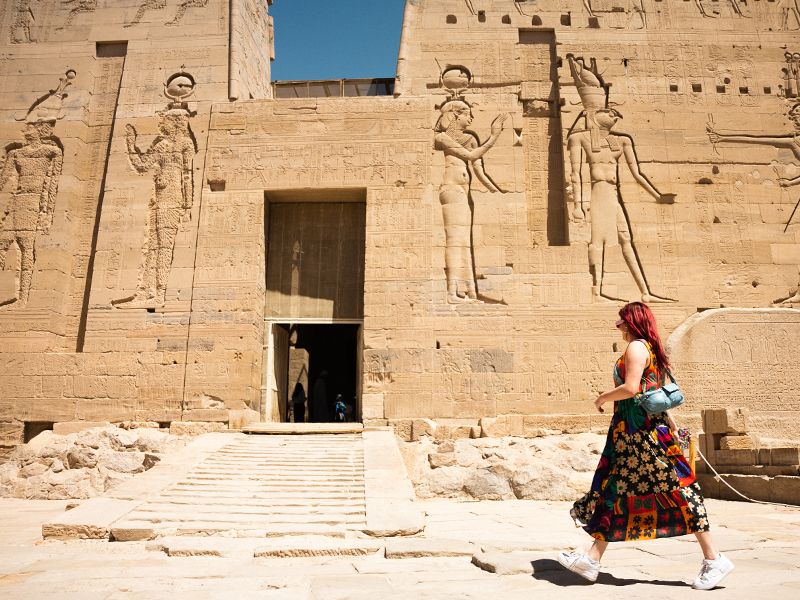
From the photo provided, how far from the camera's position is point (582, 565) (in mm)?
3229

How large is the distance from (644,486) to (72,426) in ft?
30.2

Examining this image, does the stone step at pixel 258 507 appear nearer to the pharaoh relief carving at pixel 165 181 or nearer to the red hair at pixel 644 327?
the red hair at pixel 644 327

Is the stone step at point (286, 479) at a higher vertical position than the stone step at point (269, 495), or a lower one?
higher

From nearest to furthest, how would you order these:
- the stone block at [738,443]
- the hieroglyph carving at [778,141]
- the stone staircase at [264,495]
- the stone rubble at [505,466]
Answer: the stone staircase at [264,495] → the stone block at [738,443] → the stone rubble at [505,466] → the hieroglyph carving at [778,141]

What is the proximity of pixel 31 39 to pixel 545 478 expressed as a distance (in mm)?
11894

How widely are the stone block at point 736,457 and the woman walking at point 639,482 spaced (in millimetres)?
4931

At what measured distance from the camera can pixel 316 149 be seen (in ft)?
36.9

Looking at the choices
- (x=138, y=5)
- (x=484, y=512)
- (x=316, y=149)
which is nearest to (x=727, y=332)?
(x=484, y=512)

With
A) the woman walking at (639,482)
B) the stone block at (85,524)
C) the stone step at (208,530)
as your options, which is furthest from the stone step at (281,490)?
the woman walking at (639,482)

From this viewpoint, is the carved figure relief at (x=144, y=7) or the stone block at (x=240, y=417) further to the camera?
the carved figure relief at (x=144, y=7)

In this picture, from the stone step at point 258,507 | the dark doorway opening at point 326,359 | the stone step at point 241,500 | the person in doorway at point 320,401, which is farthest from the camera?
the dark doorway opening at point 326,359

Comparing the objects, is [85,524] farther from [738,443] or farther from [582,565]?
[738,443]

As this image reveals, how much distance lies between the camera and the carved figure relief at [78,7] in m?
12.3

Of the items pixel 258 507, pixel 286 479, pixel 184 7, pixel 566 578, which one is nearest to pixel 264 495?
pixel 258 507
